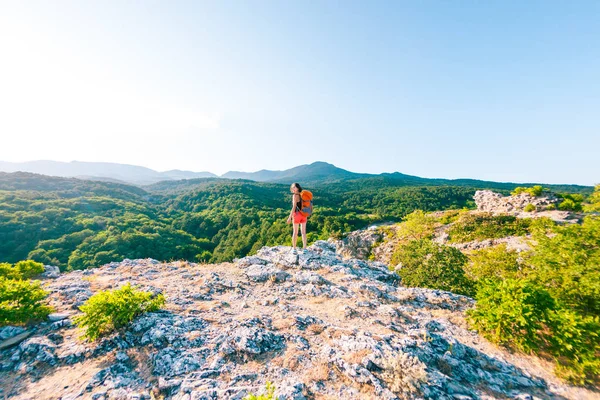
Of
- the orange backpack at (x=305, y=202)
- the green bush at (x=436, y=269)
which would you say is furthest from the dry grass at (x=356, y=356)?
the green bush at (x=436, y=269)

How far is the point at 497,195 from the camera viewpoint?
47812mm

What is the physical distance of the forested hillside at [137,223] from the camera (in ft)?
161

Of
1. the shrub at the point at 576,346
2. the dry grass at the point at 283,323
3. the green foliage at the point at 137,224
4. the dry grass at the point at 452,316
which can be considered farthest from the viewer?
the green foliage at the point at 137,224

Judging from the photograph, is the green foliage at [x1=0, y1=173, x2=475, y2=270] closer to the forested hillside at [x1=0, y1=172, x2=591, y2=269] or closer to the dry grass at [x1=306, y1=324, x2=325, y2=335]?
the forested hillside at [x1=0, y1=172, x2=591, y2=269]

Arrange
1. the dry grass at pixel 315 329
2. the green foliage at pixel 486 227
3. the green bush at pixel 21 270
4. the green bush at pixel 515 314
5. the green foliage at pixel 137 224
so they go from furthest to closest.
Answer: the green foliage at pixel 137 224, the green foliage at pixel 486 227, the green bush at pixel 21 270, the dry grass at pixel 315 329, the green bush at pixel 515 314

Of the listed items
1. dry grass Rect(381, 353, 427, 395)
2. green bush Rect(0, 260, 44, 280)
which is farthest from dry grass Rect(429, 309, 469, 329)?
green bush Rect(0, 260, 44, 280)

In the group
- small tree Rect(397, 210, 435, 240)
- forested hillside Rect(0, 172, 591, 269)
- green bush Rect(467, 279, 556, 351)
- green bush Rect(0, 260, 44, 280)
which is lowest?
forested hillside Rect(0, 172, 591, 269)

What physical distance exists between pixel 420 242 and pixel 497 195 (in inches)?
1872

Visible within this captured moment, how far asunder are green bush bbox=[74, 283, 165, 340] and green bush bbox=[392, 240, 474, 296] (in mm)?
11467

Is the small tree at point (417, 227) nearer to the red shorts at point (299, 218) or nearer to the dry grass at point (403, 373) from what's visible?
the red shorts at point (299, 218)

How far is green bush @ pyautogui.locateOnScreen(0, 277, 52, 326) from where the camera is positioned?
5.96m

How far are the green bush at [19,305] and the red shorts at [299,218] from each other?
8732 mm

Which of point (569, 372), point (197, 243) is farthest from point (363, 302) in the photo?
point (197, 243)

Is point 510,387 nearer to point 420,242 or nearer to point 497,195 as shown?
point 420,242
